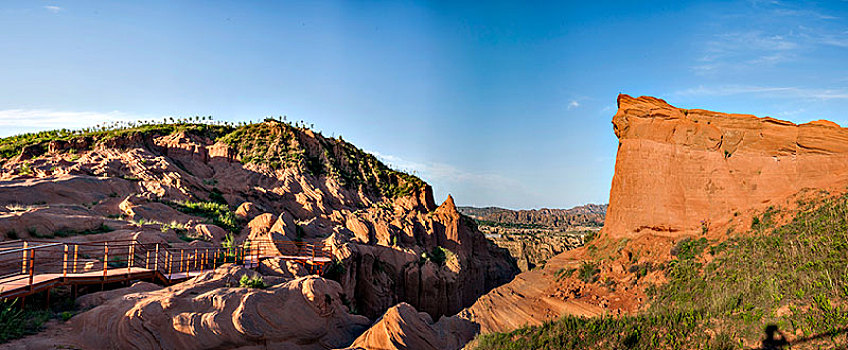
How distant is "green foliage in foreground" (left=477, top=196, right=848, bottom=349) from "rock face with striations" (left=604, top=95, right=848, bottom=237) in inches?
68.4

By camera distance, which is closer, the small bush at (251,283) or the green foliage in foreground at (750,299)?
the green foliage in foreground at (750,299)

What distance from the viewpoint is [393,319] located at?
12.8 meters

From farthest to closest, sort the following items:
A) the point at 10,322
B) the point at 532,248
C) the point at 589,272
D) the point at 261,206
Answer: the point at 532,248, the point at 261,206, the point at 589,272, the point at 10,322

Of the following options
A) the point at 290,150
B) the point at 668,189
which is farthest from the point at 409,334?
the point at 290,150

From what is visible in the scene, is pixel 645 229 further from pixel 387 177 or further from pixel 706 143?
pixel 387 177

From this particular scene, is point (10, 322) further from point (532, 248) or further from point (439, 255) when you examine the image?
point (532, 248)

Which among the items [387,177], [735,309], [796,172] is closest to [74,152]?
[387,177]

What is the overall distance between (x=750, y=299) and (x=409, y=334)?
8335 millimetres

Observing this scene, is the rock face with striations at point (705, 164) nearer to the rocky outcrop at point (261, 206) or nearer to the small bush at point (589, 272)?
the small bush at point (589, 272)

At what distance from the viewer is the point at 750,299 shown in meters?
9.08

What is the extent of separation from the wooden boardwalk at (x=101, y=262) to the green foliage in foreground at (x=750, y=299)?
1115cm

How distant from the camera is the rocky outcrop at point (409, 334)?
12.3 m

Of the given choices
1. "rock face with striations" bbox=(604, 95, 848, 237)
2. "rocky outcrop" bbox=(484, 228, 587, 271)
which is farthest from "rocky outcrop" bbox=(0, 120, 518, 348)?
"rock face with striations" bbox=(604, 95, 848, 237)

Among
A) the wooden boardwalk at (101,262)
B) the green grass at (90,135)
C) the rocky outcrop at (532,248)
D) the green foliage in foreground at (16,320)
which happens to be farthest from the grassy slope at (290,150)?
the green foliage in foreground at (16,320)
